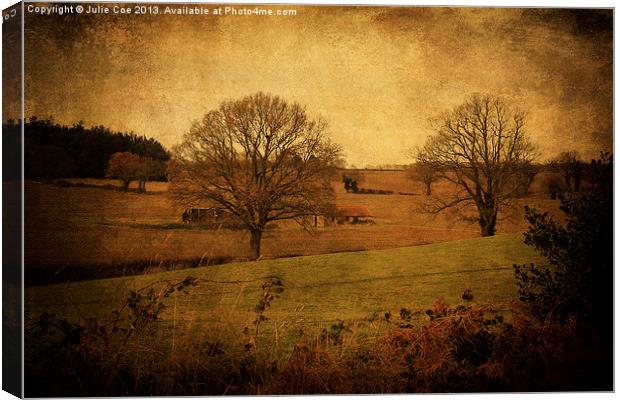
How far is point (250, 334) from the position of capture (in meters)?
6.75

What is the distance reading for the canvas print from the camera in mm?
6625

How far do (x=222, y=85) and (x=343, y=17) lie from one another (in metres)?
1.23

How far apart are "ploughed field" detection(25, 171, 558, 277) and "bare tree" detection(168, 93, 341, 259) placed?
144 millimetres

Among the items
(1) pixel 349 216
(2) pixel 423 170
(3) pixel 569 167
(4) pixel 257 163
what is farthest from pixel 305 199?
(3) pixel 569 167

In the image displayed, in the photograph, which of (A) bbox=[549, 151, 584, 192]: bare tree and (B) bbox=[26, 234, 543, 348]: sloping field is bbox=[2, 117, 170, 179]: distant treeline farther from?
(A) bbox=[549, 151, 584, 192]: bare tree

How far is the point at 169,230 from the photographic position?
6.75 metres

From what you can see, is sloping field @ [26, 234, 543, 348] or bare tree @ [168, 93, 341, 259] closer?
sloping field @ [26, 234, 543, 348]

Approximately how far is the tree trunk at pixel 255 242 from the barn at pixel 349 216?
0.61 m

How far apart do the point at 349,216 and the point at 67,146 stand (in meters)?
2.49

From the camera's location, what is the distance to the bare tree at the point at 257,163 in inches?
267

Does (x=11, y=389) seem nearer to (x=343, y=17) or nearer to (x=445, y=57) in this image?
(x=343, y=17)
